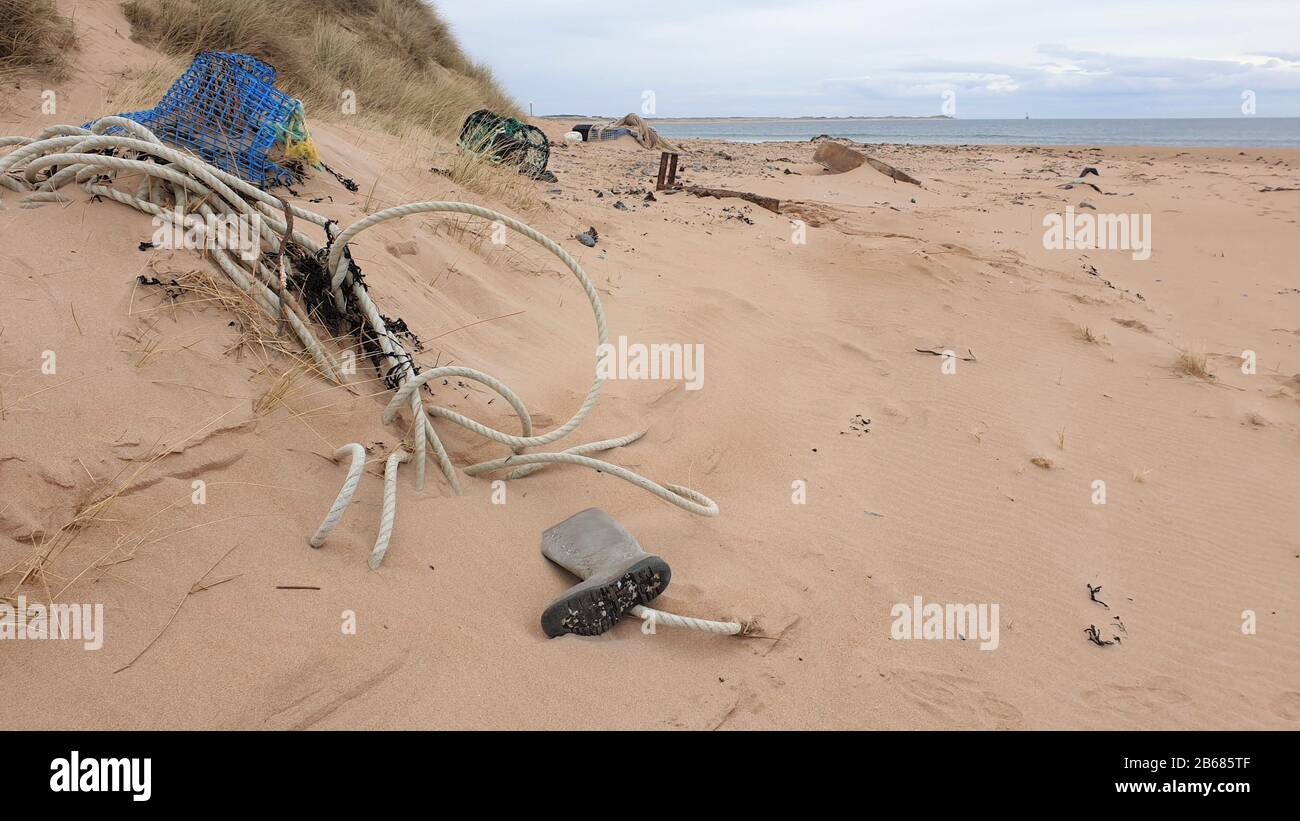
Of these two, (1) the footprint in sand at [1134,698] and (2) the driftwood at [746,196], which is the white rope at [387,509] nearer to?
(1) the footprint in sand at [1134,698]

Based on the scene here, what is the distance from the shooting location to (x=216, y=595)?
1.82 metres

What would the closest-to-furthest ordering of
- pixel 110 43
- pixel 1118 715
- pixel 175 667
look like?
pixel 175 667
pixel 1118 715
pixel 110 43

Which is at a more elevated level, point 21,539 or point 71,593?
point 21,539

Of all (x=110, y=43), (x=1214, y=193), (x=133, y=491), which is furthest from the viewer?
(x=1214, y=193)

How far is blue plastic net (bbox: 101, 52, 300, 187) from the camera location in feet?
11.1

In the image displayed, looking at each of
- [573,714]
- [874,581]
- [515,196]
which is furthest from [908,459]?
[515,196]

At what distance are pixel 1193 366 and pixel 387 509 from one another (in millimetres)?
4557

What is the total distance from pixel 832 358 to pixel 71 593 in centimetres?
350

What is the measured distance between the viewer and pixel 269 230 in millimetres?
2691

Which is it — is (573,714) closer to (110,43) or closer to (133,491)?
(133,491)
